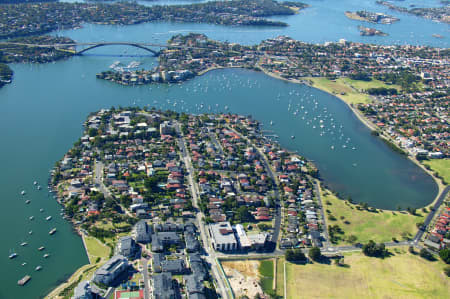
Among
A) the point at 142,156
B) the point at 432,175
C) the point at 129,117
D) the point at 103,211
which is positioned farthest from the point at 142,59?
the point at 432,175

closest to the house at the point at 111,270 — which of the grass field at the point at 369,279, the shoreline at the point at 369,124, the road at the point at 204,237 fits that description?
the road at the point at 204,237

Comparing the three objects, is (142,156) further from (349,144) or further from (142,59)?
(142,59)

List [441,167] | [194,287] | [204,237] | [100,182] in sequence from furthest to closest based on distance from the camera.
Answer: [441,167], [100,182], [204,237], [194,287]

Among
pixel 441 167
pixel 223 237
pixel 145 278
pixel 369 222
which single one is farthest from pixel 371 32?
pixel 145 278

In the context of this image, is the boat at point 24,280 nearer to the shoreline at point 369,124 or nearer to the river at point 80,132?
the river at point 80,132

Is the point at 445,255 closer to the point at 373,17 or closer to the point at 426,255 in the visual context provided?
the point at 426,255

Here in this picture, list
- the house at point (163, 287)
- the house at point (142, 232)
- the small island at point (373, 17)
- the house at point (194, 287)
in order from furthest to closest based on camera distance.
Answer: the small island at point (373, 17) < the house at point (142, 232) < the house at point (194, 287) < the house at point (163, 287)

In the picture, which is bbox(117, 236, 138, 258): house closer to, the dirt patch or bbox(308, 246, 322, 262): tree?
the dirt patch
